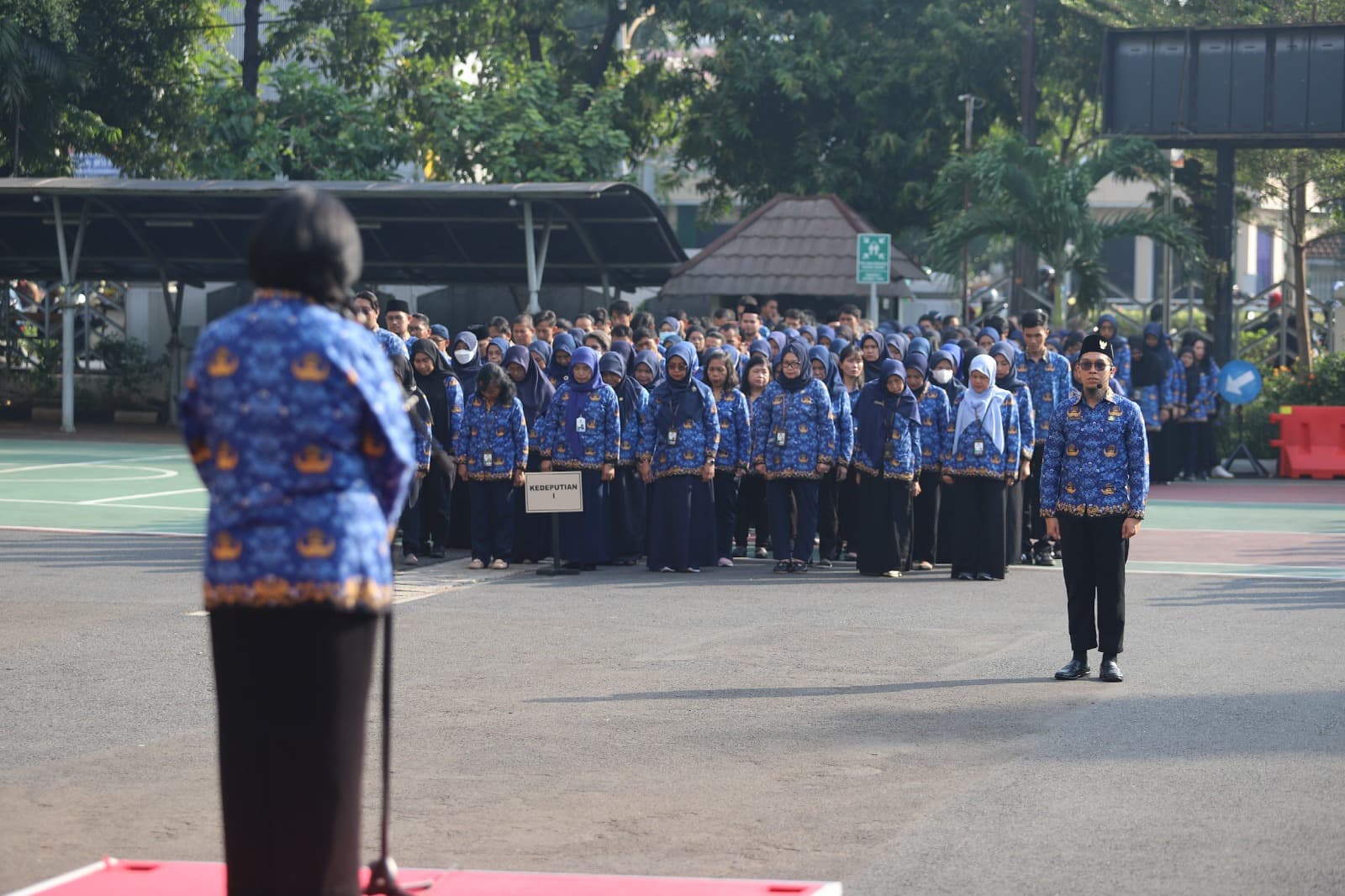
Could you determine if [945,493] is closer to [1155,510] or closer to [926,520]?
[926,520]

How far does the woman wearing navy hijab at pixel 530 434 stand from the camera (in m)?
16.6

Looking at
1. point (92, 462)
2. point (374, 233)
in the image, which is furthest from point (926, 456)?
point (374, 233)

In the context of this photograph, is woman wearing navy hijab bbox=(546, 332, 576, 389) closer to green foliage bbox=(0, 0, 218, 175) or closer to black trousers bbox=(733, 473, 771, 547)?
black trousers bbox=(733, 473, 771, 547)

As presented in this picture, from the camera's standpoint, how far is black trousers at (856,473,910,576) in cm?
1571

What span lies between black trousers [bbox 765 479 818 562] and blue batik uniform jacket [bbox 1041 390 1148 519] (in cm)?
513

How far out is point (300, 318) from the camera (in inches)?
184

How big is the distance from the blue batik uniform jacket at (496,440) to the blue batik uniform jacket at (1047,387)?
15.1 feet

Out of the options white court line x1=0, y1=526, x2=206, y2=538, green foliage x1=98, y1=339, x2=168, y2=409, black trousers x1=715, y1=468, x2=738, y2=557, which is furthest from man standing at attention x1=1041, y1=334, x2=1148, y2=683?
green foliage x1=98, y1=339, x2=168, y2=409

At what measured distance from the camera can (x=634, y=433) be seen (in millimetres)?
16469

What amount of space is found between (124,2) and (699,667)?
26.5 meters

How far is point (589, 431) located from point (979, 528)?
335 cm

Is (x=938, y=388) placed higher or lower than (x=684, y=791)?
higher

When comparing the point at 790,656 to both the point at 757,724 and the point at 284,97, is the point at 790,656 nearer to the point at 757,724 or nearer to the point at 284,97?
the point at 757,724

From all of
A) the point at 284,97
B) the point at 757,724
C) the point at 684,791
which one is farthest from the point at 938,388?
the point at 284,97
